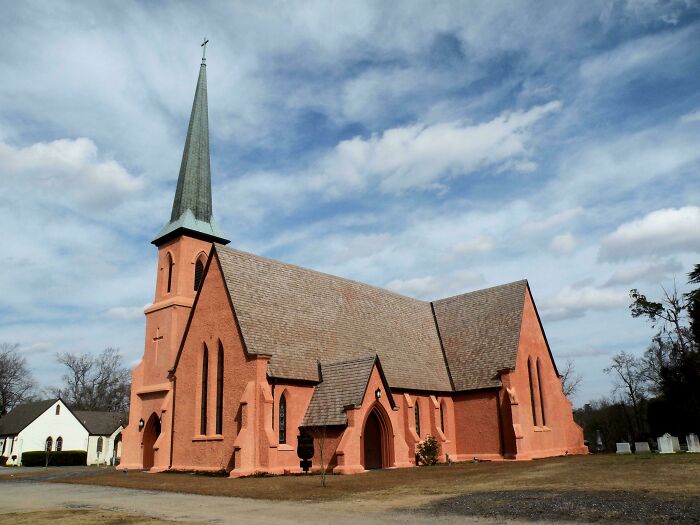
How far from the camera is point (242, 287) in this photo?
30812 millimetres

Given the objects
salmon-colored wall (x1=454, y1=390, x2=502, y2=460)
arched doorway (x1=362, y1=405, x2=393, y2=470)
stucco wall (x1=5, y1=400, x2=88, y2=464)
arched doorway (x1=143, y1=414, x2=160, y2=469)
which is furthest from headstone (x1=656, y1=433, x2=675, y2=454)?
stucco wall (x1=5, y1=400, x2=88, y2=464)

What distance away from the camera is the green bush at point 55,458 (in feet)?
190

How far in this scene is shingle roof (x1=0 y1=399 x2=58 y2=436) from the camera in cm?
6195

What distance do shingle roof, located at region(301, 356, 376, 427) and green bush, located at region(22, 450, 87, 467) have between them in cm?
4182

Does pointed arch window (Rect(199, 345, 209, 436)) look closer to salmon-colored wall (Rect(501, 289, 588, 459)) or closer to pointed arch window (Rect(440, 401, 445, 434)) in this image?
pointed arch window (Rect(440, 401, 445, 434))

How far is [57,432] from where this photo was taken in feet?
209

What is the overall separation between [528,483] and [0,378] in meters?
79.3

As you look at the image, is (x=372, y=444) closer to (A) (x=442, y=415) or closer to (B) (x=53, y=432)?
(A) (x=442, y=415)

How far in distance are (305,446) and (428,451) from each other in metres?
→ 8.04

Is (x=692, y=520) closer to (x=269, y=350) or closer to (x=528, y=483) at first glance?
(x=528, y=483)

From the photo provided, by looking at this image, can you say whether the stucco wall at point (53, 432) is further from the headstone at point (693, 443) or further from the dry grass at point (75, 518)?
the headstone at point (693, 443)

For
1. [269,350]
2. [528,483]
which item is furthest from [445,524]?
[269,350]

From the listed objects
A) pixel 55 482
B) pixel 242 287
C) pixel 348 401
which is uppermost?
pixel 242 287

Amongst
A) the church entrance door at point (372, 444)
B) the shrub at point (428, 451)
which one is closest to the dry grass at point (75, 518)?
the church entrance door at point (372, 444)
